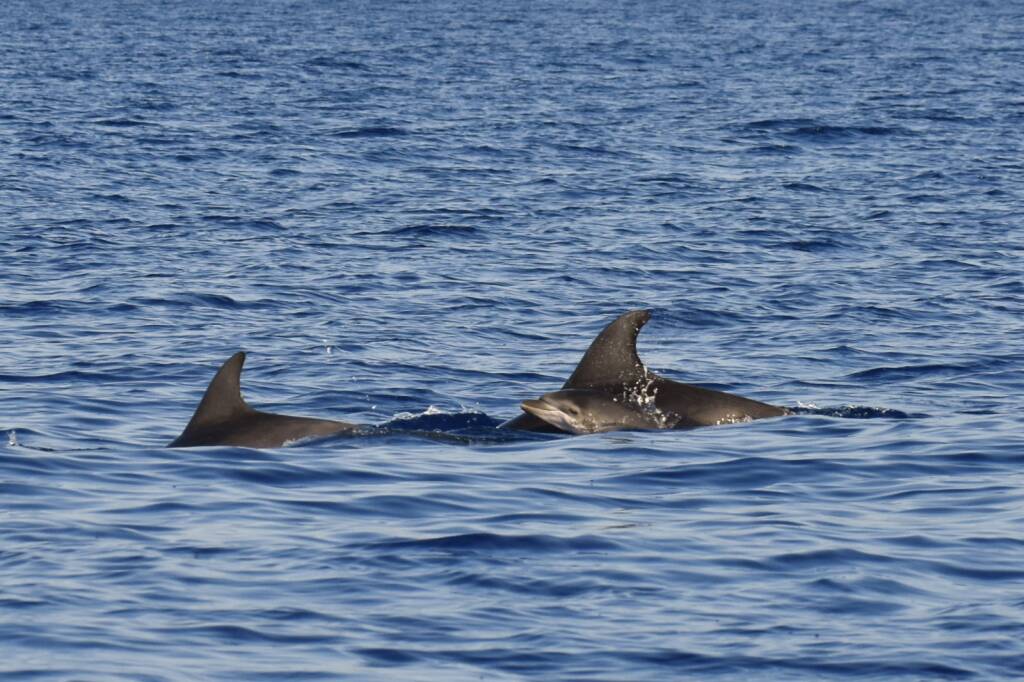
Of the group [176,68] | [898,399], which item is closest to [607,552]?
[898,399]

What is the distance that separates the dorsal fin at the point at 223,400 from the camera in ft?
53.0

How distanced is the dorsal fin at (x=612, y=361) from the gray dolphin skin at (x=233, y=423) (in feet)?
7.82

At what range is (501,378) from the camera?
67.2 feet

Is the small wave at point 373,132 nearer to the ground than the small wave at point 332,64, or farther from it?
nearer to the ground

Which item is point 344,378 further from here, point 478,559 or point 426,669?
point 426,669

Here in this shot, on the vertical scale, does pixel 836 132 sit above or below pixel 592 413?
below

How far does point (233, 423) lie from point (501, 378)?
4.64m

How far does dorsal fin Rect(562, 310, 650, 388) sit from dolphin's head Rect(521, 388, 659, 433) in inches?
4.5

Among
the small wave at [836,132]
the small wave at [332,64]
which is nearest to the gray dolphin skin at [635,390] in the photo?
the small wave at [836,132]

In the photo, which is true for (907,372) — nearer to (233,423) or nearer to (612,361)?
(612,361)

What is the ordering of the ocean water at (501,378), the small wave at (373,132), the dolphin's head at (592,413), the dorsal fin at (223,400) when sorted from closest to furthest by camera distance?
the ocean water at (501,378)
the dorsal fin at (223,400)
the dolphin's head at (592,413)
the small wave at (373,132)

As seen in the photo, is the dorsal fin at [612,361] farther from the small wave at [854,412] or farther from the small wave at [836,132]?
the small wave at [836,132]

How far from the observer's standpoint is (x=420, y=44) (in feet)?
249

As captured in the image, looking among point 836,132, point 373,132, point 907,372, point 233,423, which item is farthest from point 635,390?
point 836,132
